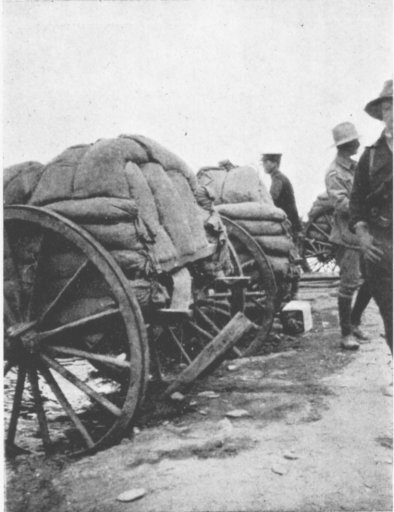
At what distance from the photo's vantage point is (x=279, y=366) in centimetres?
480

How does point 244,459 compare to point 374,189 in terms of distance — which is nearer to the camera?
point 244,459

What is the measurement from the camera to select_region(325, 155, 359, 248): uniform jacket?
16.6 ft

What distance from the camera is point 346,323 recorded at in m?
5.25

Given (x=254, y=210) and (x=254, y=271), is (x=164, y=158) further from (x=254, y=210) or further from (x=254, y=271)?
(x=254, y=271)

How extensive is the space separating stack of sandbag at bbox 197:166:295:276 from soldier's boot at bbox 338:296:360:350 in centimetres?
66

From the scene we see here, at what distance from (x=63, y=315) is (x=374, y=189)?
1.93 meters

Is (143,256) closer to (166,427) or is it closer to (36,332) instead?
(36,332)

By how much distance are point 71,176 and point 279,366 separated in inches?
104

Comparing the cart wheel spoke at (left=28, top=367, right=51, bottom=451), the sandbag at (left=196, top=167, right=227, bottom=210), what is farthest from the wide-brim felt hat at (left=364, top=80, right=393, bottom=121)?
the sandbag at (left=196, top=167, right=227, bottom=210)

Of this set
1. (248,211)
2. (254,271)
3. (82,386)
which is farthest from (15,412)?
(248,211)

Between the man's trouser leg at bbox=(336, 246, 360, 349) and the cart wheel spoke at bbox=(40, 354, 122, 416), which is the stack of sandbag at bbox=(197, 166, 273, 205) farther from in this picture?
the cart wheel spoke at bbox=(40, 354, 122, 416)

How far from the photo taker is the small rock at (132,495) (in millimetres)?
2438

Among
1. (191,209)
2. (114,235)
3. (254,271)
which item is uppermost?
(191,209)

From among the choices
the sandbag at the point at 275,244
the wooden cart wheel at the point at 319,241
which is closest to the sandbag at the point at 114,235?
the sandbag at the point at 275,244
